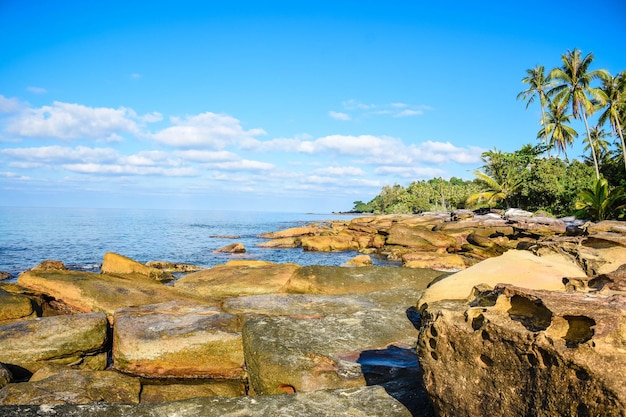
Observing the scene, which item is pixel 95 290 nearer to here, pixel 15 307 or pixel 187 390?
pixel 15 307

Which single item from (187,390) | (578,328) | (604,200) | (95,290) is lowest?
(187,390)

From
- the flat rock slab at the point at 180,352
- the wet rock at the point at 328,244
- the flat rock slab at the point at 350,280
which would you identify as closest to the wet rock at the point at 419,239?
the wet rock at the point at 328,244

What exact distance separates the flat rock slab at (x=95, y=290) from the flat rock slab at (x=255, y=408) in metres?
5.69

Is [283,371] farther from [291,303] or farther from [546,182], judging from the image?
[546,182]

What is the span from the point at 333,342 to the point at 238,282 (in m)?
5.64

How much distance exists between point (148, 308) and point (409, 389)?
5367 mm

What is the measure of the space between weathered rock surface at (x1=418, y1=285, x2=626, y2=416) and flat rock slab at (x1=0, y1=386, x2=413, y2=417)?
0.50 metres

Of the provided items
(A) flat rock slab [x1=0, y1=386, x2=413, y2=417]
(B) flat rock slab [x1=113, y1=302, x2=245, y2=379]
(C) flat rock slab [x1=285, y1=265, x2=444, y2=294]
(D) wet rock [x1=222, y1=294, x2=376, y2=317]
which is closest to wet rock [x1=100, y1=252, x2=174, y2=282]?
(C) flat rock slab [x1=285, y1=265, x2=444, y2=294]

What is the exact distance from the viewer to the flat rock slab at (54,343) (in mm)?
6410

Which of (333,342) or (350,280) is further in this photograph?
(350,280)

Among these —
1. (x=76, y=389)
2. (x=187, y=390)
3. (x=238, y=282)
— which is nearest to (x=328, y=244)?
(x=238, y=282)

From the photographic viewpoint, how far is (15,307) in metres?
8.34

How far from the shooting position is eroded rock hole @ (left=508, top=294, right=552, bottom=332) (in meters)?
2.79

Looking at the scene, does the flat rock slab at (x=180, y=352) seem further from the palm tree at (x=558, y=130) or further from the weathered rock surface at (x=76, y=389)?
the palm tree at (x=558, y=130)
